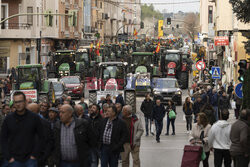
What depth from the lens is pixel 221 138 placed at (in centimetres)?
1352

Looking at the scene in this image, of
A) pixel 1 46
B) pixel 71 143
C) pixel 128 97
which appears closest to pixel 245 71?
pixel 71 143

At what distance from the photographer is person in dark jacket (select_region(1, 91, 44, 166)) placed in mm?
9648

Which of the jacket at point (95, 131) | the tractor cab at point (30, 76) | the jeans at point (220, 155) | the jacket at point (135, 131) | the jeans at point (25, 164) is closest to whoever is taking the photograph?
the jeans at point (25, 164)

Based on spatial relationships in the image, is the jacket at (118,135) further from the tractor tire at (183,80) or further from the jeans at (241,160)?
the tractor tire at (183,80)

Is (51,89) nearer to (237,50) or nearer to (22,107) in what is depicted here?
(237,50)

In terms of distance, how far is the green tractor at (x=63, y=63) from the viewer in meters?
53.3

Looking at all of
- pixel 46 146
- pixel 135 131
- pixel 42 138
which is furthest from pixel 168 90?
pixel 42 138

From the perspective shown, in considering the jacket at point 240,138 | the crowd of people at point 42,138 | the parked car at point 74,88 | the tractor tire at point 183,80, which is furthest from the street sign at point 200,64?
the crowd of people at point 42,138

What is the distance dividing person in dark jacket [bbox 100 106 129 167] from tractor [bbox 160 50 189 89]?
38.8 metres

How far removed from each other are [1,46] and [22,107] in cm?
4552

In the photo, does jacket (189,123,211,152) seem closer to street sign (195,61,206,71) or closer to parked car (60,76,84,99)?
parked car (60,76,84,99)

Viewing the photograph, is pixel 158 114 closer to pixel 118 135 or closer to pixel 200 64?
pixel 118 135

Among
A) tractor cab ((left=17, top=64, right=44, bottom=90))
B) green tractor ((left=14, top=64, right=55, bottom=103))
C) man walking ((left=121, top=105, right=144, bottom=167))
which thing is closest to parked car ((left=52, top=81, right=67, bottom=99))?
green tractor ((left=14, top=64, right=55, bottom=103))

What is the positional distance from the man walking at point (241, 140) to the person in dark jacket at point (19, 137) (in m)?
4.40
